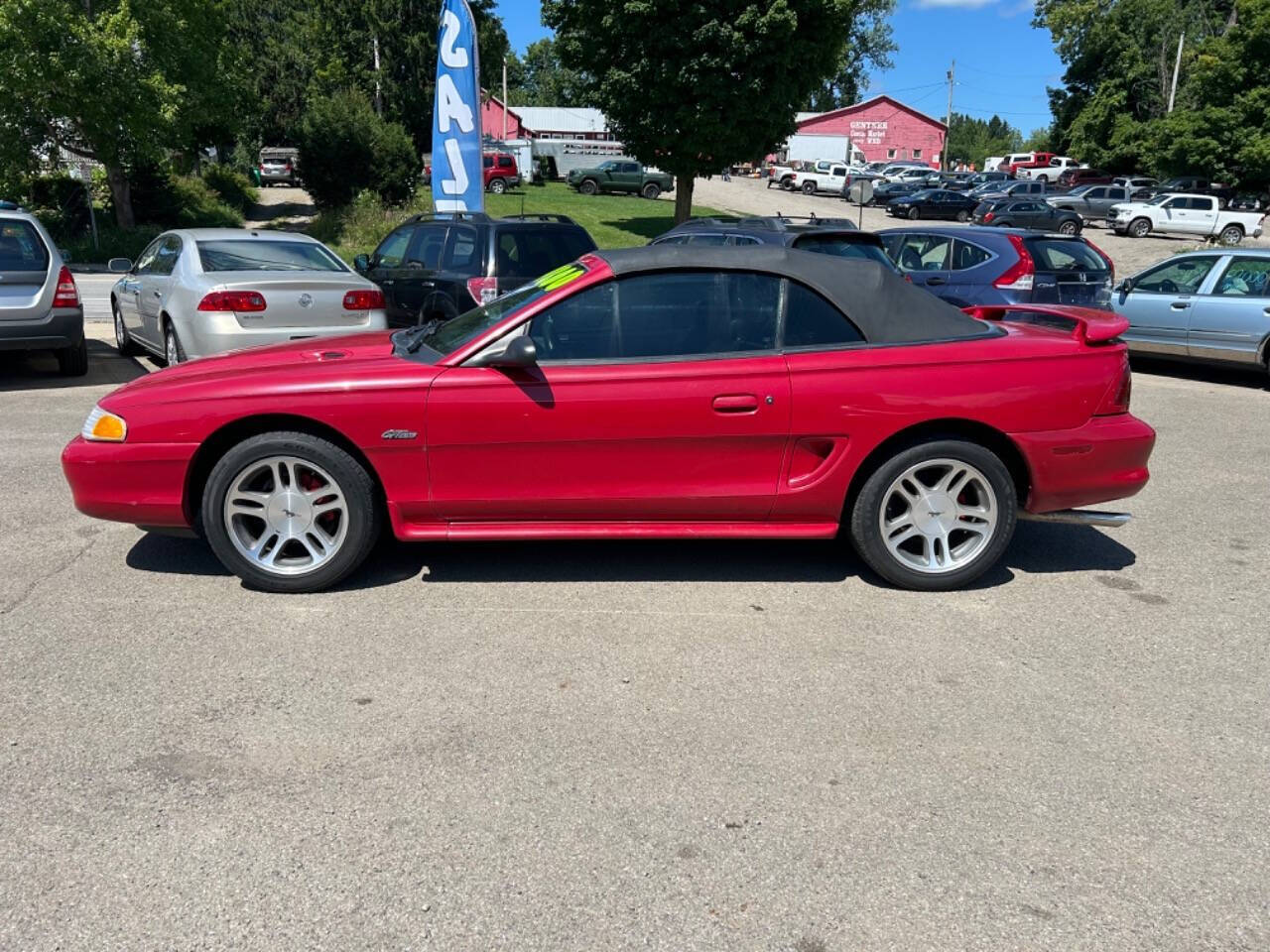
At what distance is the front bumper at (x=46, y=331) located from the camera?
9.10 metres

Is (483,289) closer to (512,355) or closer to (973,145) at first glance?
(512,355)

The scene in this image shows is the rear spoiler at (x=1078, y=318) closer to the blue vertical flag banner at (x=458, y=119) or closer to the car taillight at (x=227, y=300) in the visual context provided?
the car taillight at (x=227, y=300)

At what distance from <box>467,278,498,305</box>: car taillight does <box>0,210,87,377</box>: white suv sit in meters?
3.61

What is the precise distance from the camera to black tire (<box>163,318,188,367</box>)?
8.95m

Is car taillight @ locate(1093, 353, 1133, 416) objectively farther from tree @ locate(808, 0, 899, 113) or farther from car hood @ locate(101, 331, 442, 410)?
tree @ locate(808, 0, 899, 113)

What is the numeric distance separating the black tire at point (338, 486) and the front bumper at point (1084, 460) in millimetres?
3020

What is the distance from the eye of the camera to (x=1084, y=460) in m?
4.82

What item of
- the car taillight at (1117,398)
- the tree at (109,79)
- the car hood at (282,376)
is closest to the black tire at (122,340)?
the car hood at (282,376)

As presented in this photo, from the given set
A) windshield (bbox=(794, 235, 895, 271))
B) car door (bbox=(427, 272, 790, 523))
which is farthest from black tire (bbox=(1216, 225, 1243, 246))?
car door (bbox=(427, 272, 790, 523))

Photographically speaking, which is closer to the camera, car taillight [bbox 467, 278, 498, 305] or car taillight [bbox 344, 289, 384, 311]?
car taillight [bbox 344, 289, 384, 311]

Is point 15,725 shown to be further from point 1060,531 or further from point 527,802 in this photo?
point 1060,531

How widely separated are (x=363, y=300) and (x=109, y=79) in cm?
2061

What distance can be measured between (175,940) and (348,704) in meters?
1.22

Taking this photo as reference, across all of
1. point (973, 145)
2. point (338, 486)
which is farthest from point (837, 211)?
point (973, 145)
